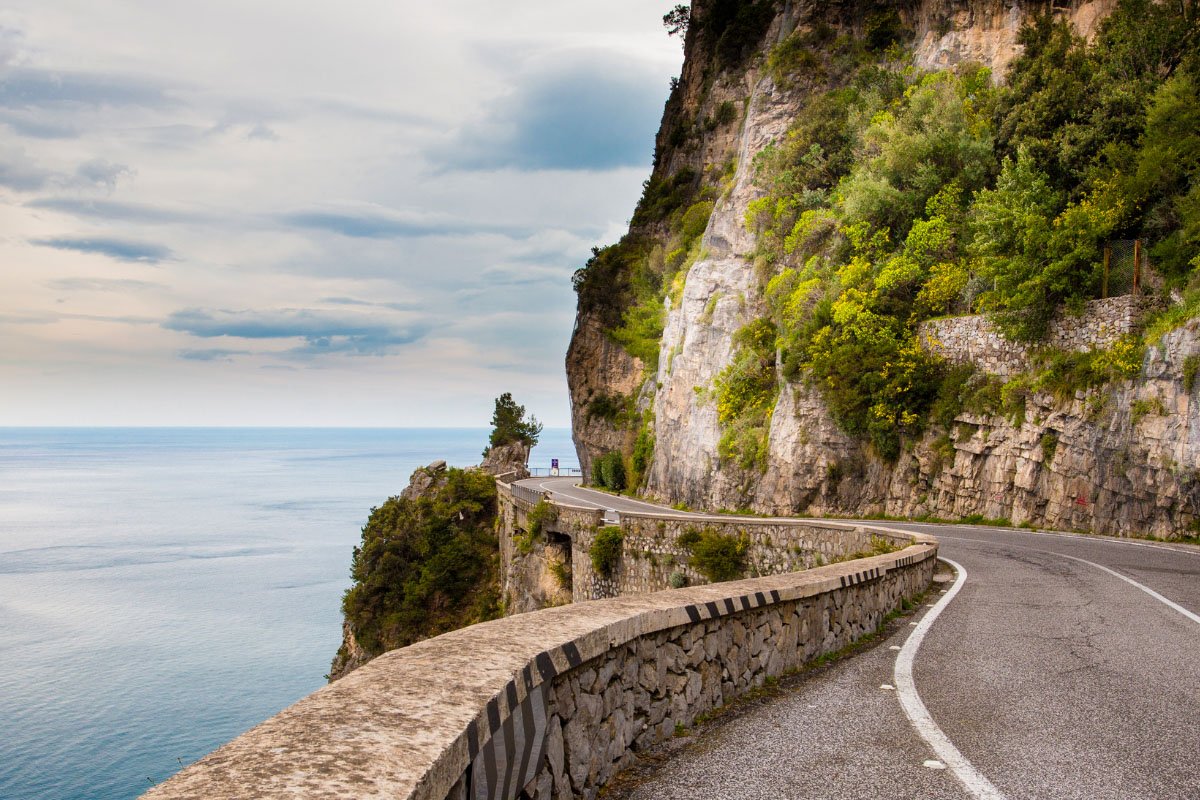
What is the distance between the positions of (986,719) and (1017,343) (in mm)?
23294

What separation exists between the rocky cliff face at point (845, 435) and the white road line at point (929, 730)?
16.2 meters

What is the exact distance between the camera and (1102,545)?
61.6 feet

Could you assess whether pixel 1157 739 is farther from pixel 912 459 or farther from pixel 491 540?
pixel 491 540

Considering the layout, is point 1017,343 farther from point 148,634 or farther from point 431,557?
point 148,634

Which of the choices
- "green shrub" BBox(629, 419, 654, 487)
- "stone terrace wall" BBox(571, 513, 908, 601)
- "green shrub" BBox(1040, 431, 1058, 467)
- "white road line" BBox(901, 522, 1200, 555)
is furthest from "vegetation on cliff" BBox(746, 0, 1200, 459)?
"green shrub" BBox(629, 419, 654, 487)

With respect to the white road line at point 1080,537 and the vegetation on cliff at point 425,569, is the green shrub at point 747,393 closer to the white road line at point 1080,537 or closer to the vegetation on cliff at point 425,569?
the white road line at point 1080,537

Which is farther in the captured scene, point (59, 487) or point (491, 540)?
point (59, 487)

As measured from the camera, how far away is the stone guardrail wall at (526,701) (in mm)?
2332

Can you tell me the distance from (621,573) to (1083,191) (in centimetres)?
1938

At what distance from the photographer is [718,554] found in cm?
2134

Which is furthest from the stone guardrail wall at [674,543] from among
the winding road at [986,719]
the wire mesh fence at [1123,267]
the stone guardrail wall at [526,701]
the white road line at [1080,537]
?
the wire mesh fence at [1123,267]

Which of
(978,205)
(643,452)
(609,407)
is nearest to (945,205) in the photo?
(978,205)

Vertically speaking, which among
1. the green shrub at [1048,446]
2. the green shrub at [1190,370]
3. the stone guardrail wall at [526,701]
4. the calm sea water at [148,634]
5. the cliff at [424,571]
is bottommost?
the calm sea water at [148,634]

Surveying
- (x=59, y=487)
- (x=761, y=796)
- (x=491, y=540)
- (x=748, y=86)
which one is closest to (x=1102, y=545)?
(x=761, y=796)
